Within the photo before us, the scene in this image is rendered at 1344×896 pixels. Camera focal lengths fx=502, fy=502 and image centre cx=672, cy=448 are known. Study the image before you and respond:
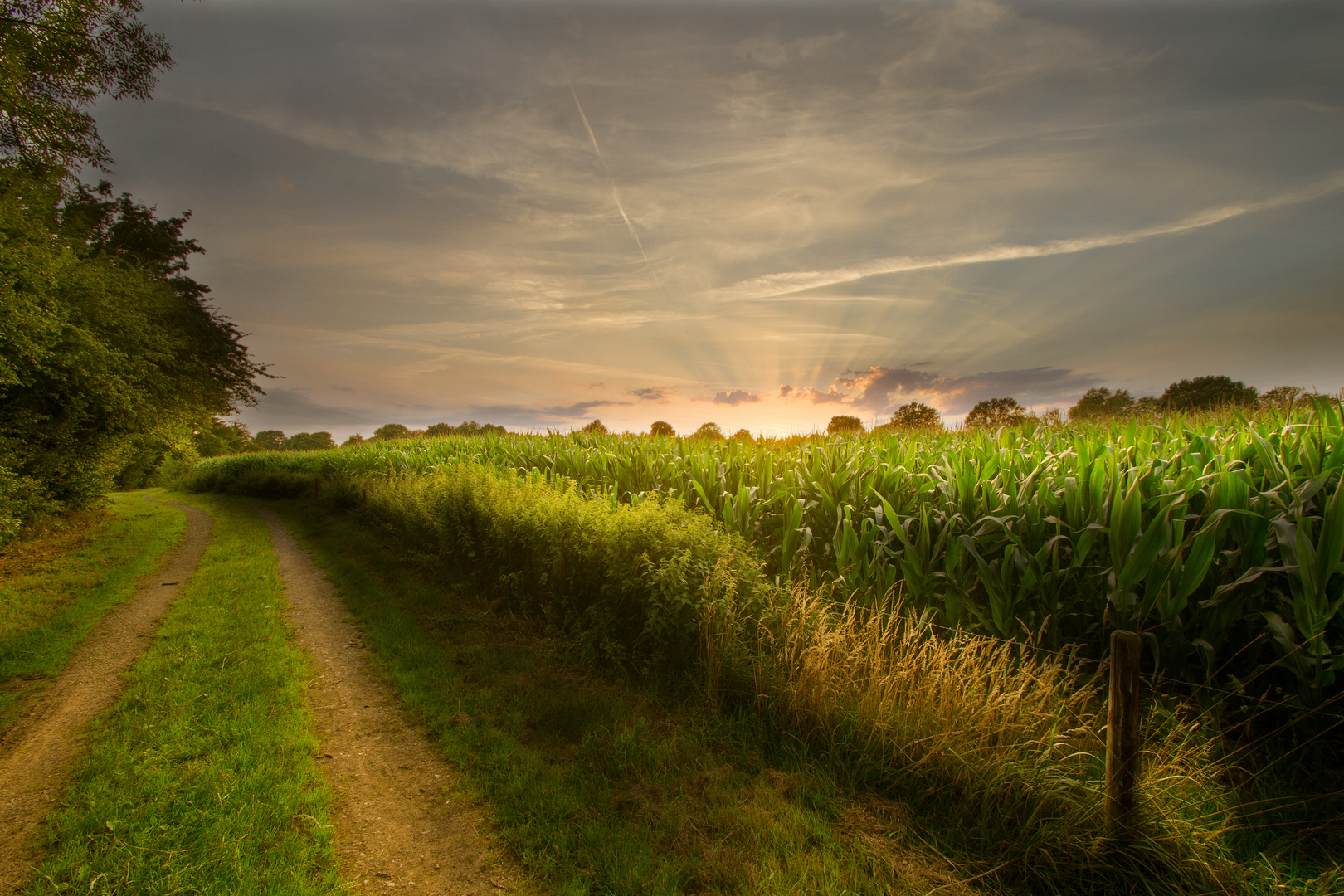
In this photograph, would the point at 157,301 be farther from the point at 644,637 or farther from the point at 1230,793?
the point at 1230,793

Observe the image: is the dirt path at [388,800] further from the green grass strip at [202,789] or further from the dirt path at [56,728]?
the dirt path at [56,728]

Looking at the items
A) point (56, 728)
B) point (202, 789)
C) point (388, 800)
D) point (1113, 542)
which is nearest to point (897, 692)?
point (1113, 542)

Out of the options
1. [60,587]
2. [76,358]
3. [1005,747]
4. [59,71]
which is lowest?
[60,587]

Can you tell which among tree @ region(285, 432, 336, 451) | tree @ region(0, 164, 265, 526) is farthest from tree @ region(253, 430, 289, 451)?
tree @ region(0, 164, 265, 526)

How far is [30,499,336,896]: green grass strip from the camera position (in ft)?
10.3

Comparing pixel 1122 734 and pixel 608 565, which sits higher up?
pixel 608 565

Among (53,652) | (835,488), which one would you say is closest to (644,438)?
(835,488)

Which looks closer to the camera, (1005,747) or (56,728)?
(1005,747)

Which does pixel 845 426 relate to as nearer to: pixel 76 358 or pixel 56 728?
pixel 56 728

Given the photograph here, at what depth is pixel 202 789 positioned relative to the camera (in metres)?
3.85

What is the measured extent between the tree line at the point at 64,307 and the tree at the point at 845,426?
15.2m

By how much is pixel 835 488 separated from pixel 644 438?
8110mm

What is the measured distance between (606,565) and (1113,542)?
483 centimetres

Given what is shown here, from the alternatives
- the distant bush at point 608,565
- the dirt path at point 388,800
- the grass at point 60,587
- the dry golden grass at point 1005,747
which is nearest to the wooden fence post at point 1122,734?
the dry golden grass at point 1005,747
